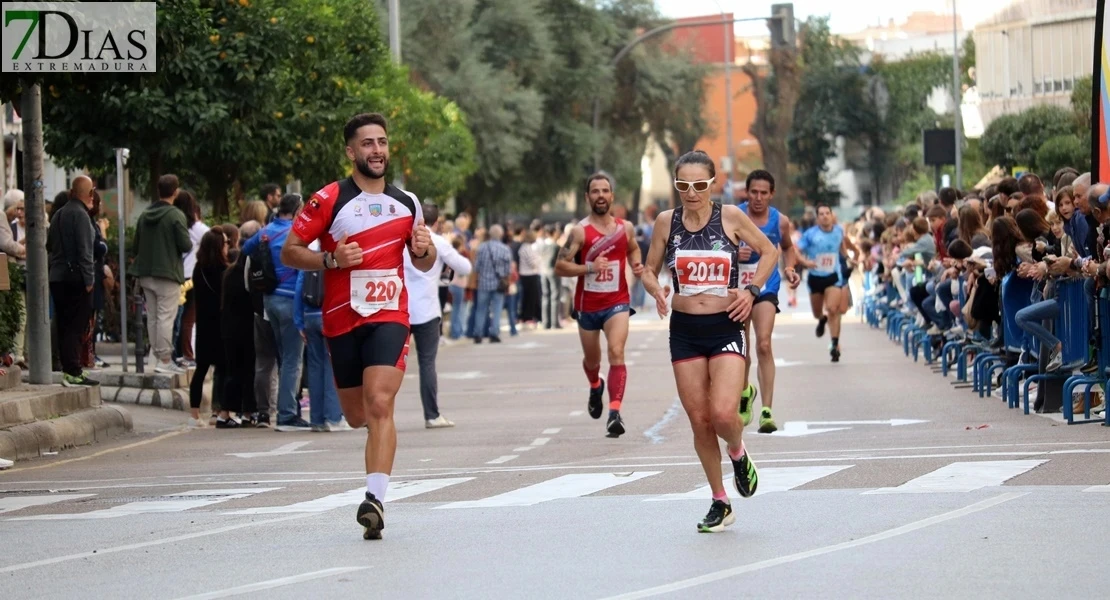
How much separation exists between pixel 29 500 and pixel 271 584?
13.8 feet

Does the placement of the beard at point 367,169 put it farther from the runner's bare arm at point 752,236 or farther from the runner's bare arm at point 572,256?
the runner's bare arm at point 572,256

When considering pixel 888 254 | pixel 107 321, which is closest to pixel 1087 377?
pixel 107 321

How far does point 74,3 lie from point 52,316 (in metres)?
5.83

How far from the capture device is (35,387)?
17266mm

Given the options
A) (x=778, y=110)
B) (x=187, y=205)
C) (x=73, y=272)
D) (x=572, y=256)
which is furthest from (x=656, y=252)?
(x=778, y=110)

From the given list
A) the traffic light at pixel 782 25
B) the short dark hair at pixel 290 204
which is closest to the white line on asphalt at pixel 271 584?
the short dark hair at pixel 290 204

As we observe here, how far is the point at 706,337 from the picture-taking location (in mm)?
10141

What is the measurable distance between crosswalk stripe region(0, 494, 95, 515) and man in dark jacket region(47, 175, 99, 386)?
599 centimetres

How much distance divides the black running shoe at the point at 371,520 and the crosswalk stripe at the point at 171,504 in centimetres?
196

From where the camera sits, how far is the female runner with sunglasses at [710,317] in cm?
999

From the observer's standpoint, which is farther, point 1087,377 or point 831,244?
point 831,244

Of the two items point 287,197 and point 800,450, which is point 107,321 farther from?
point 800,450

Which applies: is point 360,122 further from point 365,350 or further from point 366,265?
point 365,350

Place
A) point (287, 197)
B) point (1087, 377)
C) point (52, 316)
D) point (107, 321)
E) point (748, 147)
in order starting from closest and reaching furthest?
point (1087, 377), point (287, 197), point (52, 316), point (107, 321), point (748, 147)
